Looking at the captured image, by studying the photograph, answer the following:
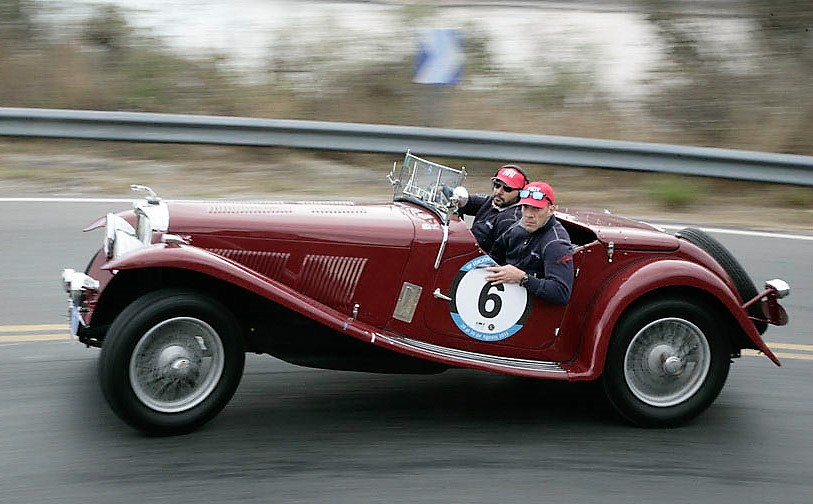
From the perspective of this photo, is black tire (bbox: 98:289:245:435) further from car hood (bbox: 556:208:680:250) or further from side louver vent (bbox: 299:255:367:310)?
car hood (bbox: 556:208:680:250)

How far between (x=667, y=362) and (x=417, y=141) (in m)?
5.32

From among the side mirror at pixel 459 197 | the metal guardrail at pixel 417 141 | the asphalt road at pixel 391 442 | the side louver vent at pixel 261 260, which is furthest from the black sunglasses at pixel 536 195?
the metal guardrail at pixel 417 141

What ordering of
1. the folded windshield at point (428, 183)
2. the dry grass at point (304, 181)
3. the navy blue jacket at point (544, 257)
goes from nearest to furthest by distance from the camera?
the navy blue jacket at point (544, 257) → the folded windshield at point (428, 183) → the dry grass at point (304, 181)

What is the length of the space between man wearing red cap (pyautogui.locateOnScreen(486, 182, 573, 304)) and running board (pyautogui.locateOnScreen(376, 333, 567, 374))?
36 cm

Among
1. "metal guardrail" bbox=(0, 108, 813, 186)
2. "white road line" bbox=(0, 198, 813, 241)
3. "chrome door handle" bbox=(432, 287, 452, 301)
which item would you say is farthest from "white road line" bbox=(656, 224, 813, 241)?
"chrome door handle" bbox=(432, 287, 452, 301)

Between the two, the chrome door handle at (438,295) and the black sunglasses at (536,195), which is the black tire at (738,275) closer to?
the black sunglasses at (536,195)

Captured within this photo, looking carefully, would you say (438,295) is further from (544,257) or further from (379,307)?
(544,257)

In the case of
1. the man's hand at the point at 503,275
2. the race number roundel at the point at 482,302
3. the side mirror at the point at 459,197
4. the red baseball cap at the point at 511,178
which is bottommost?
the race number roundel at the point at 482,302

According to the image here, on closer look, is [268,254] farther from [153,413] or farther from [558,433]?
[558,433]

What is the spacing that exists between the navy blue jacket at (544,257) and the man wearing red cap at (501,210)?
19 centimetres

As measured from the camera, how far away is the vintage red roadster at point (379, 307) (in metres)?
4.67

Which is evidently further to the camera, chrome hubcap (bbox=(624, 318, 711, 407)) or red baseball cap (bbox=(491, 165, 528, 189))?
red baseball cap (bbox=(491, 165, 528, 189))

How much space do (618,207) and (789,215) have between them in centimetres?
173

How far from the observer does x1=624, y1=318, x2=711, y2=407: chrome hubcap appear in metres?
5.31
